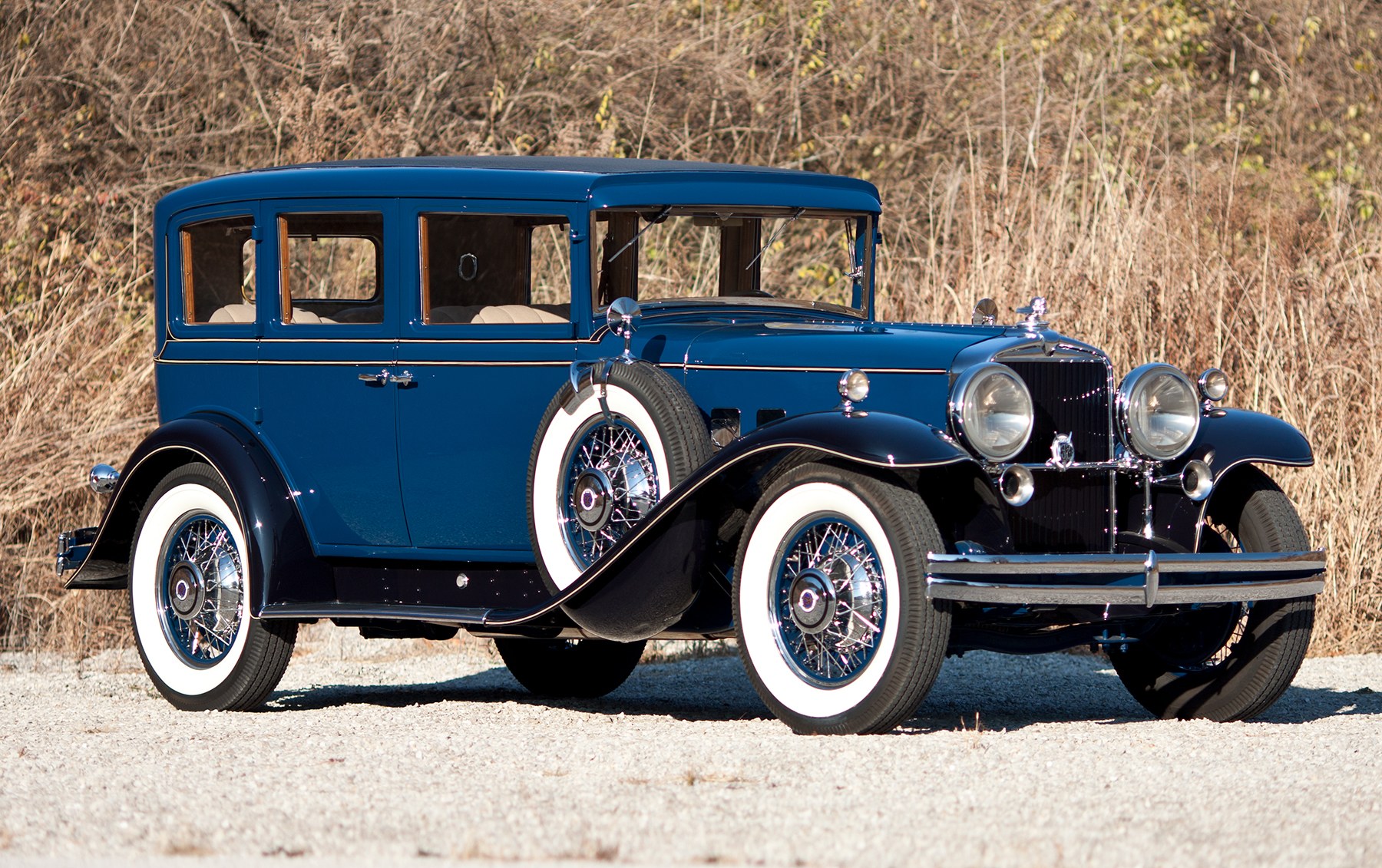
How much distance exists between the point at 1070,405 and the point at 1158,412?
11.6 inches

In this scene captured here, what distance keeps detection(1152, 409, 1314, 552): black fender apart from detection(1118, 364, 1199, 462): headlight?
0.16m

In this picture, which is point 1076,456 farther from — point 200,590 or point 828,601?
point 200,590

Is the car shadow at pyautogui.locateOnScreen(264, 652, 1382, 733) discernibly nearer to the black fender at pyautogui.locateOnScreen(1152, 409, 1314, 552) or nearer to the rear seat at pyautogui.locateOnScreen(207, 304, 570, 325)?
the black fender at pyautogui.locateOnScreen(1152, 409, 1314, 552)

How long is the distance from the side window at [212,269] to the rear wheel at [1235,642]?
3807 mm

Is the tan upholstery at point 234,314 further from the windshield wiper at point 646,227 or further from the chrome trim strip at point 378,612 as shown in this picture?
the windshield wiper at point 646,227

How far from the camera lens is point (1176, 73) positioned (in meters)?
14.6

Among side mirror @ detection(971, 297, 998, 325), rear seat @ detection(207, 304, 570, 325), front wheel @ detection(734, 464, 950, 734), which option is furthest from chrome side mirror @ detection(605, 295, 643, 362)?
side mirror @ detection(971, 297, 998, 325)

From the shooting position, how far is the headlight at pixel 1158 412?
20.2ft

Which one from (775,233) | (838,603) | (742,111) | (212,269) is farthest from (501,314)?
(742,111)

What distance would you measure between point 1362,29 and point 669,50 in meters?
5.88

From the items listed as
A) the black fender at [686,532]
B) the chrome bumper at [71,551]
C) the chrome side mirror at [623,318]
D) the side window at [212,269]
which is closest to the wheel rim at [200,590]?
the chrome bumper at [71,551]

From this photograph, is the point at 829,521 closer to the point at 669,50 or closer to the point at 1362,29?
the point at 669,50

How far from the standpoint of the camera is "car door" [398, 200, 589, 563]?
672 cm

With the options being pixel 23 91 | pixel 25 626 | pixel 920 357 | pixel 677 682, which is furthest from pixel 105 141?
pixel 920 357
